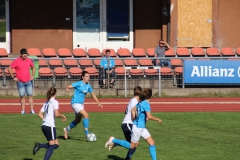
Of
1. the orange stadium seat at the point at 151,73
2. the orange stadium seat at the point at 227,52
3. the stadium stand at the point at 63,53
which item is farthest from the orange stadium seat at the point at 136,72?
the orange stadium seat at the point at 227,52

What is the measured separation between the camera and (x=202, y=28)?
3241cm

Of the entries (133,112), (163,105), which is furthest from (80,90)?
(163,105)

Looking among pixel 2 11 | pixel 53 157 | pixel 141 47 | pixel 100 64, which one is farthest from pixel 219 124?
pixel 2 11

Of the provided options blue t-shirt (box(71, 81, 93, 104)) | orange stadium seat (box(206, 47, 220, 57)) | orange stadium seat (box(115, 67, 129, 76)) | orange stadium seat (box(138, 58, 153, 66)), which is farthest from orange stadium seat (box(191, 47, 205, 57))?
blue t-shirt (box(71, 81, 93, 104))

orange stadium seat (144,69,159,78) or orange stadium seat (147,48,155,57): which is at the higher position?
orange stadium seat (147,48,155,57)

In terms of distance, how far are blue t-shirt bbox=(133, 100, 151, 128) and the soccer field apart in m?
1.56

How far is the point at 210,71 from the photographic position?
90.4 ft

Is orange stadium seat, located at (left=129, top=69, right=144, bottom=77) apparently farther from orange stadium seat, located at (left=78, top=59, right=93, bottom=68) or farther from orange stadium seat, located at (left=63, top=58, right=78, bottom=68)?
orange stadium seat, located at (left=63, top=58, right=78, bottom=68)

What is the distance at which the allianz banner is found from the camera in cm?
2750

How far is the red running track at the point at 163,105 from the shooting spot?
2330 cm

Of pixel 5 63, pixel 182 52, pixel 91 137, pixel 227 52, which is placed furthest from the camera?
pixel 227 52

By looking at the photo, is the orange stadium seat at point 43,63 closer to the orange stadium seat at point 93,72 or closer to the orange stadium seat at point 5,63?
the orange stadium seat at point 5,63

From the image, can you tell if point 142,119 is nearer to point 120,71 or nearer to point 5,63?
point 120,71

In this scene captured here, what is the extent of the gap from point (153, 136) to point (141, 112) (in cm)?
471
